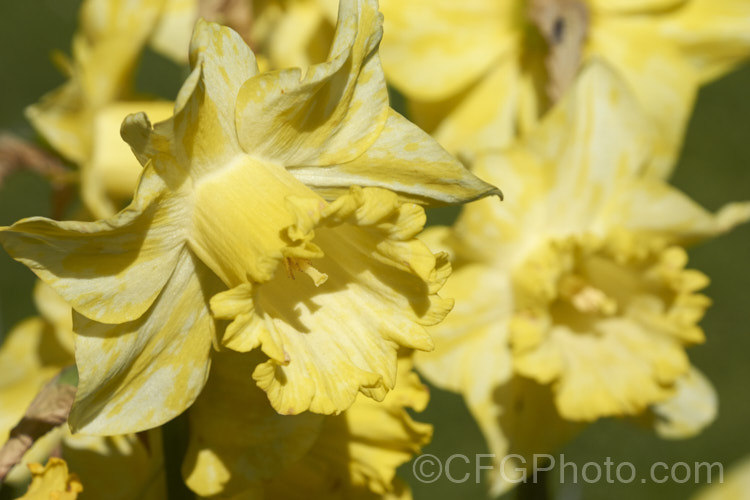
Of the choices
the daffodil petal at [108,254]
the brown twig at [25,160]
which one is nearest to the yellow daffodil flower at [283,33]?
the brown twig at [25,160]

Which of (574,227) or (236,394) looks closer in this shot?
(236,394)

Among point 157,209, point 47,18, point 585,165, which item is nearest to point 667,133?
point 585,165

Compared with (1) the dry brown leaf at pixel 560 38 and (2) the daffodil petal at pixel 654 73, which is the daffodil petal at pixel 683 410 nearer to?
(2) the daffodil petal at pixel 654 73

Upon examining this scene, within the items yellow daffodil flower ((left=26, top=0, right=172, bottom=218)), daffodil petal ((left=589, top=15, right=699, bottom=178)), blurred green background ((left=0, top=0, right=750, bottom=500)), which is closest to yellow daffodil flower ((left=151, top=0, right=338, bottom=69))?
yellow daffodil flower ((left=26, top=0, right=172, bottom=218))

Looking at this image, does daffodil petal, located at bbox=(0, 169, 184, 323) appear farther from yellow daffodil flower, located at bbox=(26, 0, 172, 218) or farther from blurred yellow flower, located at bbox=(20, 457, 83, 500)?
yellow daffodil flower, located at bbox=(26, 0, 172, 218)

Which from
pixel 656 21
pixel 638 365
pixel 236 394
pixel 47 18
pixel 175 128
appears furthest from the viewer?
pixel 47 18

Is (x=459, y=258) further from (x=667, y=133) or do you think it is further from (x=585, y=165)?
(x=667, y=133)
